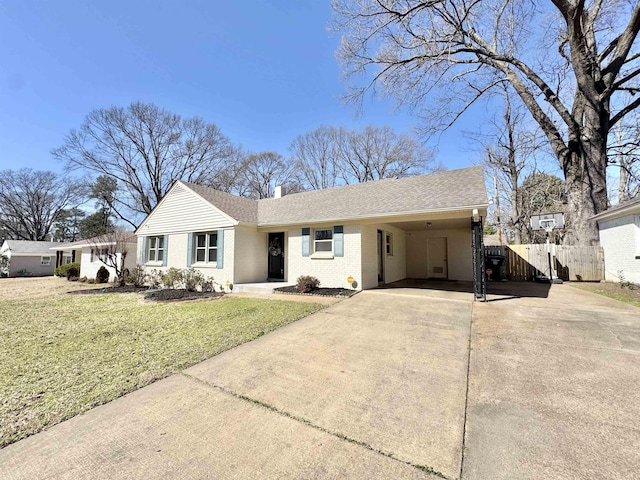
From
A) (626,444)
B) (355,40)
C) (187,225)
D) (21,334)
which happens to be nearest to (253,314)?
(21,334)

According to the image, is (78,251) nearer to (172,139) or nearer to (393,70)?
(172,139)

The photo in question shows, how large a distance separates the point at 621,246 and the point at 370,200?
10411 mm

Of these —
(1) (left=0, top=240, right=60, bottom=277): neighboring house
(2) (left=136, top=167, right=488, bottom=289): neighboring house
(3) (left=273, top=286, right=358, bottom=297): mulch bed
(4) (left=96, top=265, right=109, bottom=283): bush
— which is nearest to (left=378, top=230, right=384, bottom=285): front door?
(2) (left=136, top=167, right=488, bottom=289): neighboring house

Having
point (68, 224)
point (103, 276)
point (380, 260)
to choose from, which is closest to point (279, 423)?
point (380, 260)

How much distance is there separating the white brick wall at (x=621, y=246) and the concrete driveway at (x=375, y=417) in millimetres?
8355

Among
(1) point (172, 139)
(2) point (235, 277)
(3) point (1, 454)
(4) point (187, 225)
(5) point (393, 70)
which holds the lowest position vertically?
(3) point (1, 454)

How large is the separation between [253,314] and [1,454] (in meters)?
4.52

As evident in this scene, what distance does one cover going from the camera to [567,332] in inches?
191

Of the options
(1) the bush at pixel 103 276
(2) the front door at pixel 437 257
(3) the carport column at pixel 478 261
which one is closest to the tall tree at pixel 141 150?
(1) the bush at pixel 103 276

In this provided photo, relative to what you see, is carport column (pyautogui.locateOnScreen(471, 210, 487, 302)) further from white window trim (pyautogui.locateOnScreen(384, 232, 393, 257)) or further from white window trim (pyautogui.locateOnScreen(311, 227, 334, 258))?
white window trim (pyautogui.locateOnScreen(311, 227, 334, 258))

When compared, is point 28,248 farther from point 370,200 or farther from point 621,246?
point 621,246

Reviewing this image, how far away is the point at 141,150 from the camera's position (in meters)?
24.7

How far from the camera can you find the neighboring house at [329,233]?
9.37 m

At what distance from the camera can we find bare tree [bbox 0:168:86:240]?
3241 cm
